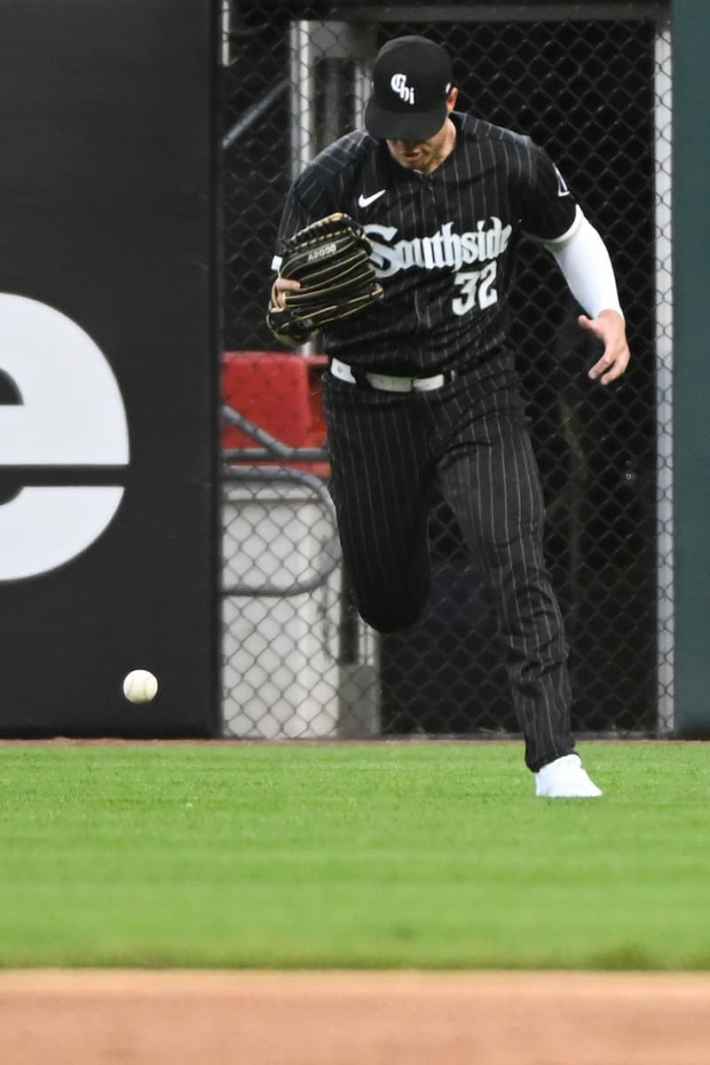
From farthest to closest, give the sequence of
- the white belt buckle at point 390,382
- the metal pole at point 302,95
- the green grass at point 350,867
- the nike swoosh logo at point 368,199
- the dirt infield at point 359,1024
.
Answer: the metal pole at point 302,95 < the white belt buckle at point 390,382 < the nike swoosh logo at point 368,199 < the green grass at point 350,867 < the dirt infield at point 359,1024

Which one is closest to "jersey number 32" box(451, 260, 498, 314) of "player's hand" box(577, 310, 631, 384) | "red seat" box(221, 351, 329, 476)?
"player's hand" box(577, 310, 631, 384)

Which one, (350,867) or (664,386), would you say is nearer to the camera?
(350,867)

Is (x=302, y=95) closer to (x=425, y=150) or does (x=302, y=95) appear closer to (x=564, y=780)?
(x=425, y=150)

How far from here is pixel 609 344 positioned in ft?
17.2

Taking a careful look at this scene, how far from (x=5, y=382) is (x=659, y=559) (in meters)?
2.16

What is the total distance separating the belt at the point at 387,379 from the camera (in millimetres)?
5484

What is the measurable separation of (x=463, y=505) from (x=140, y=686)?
7.96 feet

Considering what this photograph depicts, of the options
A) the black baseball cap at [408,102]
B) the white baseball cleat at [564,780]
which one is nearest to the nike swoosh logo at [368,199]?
the black baseball cap at [408,102]

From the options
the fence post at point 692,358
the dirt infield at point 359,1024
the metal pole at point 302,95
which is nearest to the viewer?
the dirt infield at point 359,1024

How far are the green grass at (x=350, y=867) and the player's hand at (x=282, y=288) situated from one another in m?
1.11

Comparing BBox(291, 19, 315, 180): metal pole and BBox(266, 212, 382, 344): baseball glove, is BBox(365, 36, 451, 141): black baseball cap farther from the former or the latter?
BBox(291, 19, 315, 180): metal pole

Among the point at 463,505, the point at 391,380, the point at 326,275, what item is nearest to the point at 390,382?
the point at 391,380

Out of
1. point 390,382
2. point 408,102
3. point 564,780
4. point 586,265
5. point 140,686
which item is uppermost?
point 408,102

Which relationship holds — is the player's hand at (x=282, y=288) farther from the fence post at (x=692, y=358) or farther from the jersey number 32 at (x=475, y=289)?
the fence post at (x=692, y=358)
